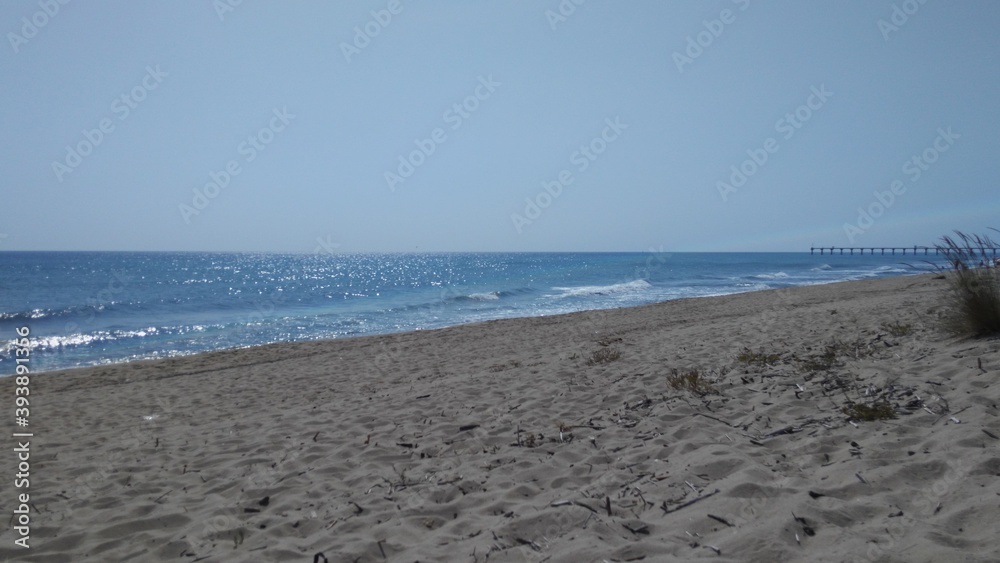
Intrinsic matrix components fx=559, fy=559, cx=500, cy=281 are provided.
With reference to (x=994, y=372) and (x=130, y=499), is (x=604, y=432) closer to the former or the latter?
(x=994, y=372)

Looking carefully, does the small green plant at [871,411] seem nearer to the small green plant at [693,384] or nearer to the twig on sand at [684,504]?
the small green plant at [693,384]

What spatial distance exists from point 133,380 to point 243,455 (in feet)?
25.4

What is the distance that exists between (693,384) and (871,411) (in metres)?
1.68

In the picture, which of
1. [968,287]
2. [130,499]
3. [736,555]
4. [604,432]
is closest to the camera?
[736,555]

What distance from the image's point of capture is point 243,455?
200 inches

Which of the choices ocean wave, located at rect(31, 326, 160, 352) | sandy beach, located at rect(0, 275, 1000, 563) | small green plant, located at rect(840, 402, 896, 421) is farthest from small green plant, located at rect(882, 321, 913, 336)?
ocean wave, located at rect(31, 326, 160, 352)

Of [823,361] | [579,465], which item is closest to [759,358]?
[823,361]

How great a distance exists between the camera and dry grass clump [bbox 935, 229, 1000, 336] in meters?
5.50

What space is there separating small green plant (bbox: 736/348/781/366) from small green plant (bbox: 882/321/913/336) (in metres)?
1.63

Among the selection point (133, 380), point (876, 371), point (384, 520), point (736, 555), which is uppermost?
point (876, 371)

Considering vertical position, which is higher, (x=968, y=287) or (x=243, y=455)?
(x=968, y=287)

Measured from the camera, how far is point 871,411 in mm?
3906

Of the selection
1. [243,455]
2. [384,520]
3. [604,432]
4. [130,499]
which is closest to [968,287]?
[604,432]

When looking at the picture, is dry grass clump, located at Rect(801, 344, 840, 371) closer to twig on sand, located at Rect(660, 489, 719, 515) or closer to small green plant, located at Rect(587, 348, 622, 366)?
small green plant, located at Rect(587, 348, 622, 366)
